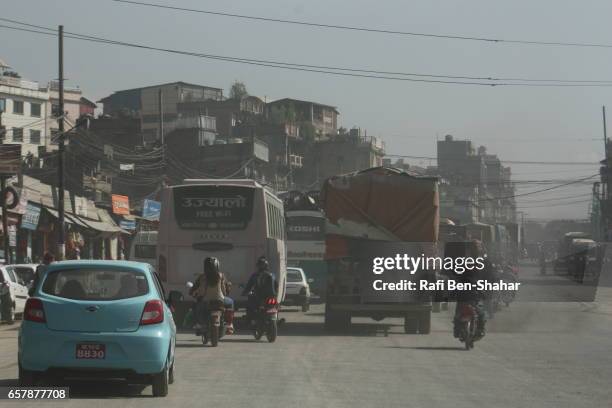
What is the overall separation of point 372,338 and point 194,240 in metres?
5.50

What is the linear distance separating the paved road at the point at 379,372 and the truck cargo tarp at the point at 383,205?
2556mm

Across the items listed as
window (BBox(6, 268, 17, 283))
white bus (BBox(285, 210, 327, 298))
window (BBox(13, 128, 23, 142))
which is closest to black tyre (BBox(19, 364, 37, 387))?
window (BBox(6, 268, 17, 283))

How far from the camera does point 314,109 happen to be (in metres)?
123

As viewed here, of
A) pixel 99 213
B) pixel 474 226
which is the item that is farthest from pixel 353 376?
pixel 99 213

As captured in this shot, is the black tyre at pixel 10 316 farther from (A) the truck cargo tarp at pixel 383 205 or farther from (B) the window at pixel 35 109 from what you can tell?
(B) the window at pixel 35 109

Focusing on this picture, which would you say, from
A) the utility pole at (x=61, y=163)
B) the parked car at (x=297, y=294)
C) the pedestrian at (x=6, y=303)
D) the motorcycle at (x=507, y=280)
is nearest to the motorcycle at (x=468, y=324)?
the pedestrian at (x=6, y=303)

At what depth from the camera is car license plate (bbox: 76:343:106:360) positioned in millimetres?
11016

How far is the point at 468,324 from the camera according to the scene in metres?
19.7

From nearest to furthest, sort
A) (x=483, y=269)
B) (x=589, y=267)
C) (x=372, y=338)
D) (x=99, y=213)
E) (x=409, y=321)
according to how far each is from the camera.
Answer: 1. (x=483, y=269)
2. (x=372, y=338)
3. (x=409, y=321)
4. (x=99, y=213)
5. (x=589, y=267)

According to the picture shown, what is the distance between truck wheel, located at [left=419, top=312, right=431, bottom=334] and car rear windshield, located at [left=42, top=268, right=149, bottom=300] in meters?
13.5

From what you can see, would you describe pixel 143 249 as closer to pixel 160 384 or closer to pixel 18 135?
pixel 160 384

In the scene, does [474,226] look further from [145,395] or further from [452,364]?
[145,395]

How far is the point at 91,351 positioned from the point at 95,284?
3.10ft

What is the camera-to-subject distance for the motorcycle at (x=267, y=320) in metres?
21.3
